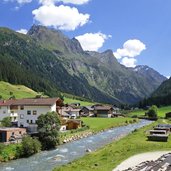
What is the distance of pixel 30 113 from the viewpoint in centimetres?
9544

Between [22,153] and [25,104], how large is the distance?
3447cm

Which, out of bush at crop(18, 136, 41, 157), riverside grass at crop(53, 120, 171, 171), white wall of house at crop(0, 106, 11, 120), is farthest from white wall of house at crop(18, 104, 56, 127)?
riverside grass at crop(53, 120, 171, 171)

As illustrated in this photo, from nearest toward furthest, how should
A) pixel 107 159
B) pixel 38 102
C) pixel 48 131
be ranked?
pixel 107 159, pixel 48 131, pixel 38 102

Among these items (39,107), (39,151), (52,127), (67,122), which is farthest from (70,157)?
(67,122)

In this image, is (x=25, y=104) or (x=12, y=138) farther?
(x=25, y=104)

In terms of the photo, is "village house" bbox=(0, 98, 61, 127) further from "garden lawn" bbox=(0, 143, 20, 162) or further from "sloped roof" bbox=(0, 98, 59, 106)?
"garden lawn" bbox=(0, 143, 20, 162)

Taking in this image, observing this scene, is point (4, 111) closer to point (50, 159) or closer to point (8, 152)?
point (8, 152)

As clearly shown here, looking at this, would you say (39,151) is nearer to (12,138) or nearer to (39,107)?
(12,138)

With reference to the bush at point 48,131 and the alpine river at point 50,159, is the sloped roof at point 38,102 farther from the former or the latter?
the bush at point 48,131

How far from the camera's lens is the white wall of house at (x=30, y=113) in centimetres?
9369

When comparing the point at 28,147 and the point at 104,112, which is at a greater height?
the point at 104,112

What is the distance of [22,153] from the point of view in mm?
63188

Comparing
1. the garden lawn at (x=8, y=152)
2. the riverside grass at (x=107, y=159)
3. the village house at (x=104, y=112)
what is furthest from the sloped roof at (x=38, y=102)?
the village house at (x=104, y=112)

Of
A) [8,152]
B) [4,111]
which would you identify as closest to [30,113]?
[4,111]
